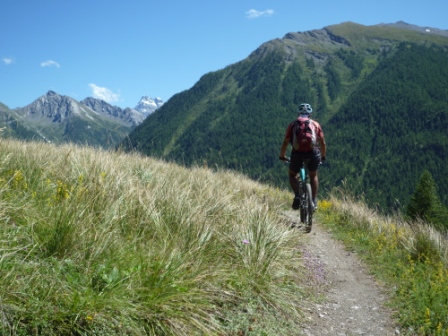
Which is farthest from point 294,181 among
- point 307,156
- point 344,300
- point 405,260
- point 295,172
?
point 344,300

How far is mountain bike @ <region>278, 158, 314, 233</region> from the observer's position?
707 centimetres

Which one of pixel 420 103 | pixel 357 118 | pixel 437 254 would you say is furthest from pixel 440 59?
pixel 437 254

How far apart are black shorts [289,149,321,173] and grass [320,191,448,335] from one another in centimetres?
155

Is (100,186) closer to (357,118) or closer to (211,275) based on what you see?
(211,275)

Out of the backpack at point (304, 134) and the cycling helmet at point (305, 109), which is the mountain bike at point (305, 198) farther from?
the cycling helmet at point (305, 109)

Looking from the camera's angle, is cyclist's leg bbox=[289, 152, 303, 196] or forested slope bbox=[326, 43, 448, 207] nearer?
cyclist's leg bbox=[289, 152, 303, 196]

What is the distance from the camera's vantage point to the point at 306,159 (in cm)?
716

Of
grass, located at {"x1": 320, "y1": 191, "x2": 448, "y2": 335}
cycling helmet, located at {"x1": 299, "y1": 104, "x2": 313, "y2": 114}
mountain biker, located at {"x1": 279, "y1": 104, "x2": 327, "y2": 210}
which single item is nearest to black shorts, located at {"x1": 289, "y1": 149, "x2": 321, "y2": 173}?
mountain biker, located at {"x1": 279, "y1": 104, "x2": 327, "y2": 210}

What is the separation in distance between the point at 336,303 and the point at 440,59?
234 meters

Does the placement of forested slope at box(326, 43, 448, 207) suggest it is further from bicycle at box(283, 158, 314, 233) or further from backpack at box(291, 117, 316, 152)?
backpack at box(291, 117, 316, 152)

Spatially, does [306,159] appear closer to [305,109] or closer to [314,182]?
[314,182]

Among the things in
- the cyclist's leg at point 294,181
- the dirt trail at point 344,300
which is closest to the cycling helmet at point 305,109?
the cyclist's leg at point 294,181

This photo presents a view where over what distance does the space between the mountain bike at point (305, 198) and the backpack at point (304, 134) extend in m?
0.38

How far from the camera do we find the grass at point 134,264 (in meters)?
2.35
